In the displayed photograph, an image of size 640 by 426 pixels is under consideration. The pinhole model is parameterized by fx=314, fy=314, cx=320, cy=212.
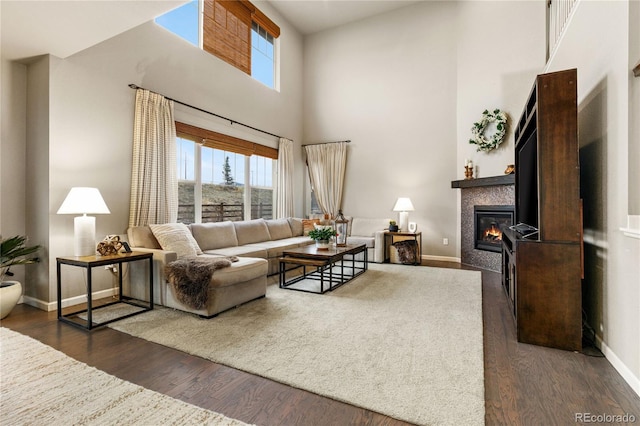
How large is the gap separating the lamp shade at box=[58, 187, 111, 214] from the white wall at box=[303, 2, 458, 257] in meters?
4.64

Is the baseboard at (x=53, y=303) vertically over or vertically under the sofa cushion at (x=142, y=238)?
under

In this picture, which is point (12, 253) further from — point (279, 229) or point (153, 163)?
point (279, 229)

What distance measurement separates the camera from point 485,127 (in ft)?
16.9

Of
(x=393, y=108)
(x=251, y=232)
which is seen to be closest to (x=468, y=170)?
(x=393, y=108)

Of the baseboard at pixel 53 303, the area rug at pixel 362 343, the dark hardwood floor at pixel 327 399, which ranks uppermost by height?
the baseboard at pixel 53 303

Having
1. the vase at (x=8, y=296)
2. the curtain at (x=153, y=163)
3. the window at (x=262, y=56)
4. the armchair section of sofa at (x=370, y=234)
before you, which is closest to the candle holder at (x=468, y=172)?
the armchair section of sofa at (x=370, y=234)

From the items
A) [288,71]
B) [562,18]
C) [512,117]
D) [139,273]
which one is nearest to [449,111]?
[512,117]

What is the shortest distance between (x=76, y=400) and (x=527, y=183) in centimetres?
377

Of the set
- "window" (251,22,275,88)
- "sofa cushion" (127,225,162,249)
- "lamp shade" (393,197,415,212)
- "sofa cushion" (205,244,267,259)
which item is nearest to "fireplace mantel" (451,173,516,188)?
"lamp shade" (393,197,415,212)

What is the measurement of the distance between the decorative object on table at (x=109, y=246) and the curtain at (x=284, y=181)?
11.5 feet

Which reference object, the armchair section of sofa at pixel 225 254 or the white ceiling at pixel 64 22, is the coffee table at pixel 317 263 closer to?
the armchair section of sofa at pixel 225 254

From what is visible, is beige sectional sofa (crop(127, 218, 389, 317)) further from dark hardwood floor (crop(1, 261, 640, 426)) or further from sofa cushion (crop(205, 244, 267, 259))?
dark hardwood floor (crop(1, 261, 640, 426))

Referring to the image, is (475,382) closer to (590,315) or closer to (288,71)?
(590,315)

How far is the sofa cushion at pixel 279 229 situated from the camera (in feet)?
17.5
